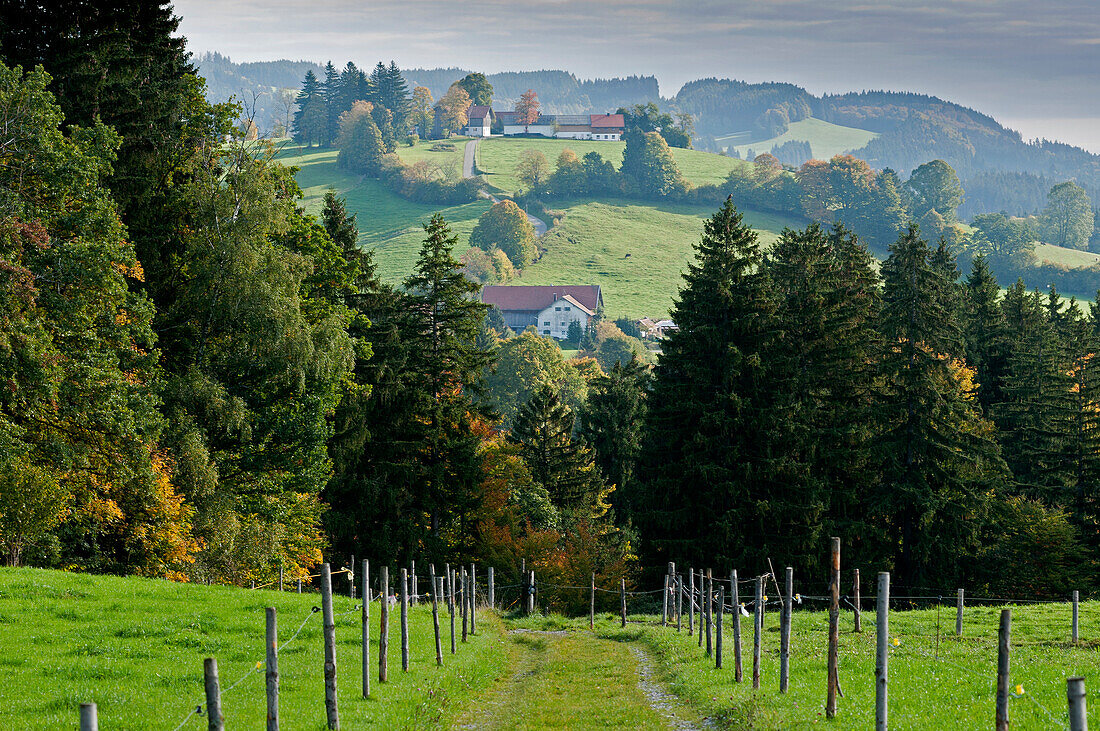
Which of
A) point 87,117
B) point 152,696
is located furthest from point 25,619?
point 87,117

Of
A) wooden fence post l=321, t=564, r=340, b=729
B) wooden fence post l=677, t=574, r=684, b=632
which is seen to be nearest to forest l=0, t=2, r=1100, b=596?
wooden fence post l=677, t=574, r=684, b=632

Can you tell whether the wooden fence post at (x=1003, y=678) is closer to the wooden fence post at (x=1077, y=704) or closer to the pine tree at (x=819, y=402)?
the wooden fence post at (x=1077, y=704)

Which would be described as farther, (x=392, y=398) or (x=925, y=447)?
(x=392, y=398)

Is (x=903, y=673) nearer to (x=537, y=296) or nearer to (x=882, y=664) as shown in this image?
(x=882, y=664)

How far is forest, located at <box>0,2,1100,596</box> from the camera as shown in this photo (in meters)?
33.9

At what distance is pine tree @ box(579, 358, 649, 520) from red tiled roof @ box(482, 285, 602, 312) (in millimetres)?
107364

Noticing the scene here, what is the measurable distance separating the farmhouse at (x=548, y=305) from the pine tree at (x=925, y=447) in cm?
13269

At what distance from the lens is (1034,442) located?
219 feet

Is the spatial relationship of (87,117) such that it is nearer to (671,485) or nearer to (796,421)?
(671,485)

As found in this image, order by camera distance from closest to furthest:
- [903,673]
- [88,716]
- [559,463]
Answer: [88,716] → [903,673] → [559,463]

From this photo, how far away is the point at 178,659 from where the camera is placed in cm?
2067

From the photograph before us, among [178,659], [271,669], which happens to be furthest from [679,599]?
[271,669]

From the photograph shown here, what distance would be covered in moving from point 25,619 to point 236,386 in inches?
766

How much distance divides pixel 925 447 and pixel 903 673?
34.2m
